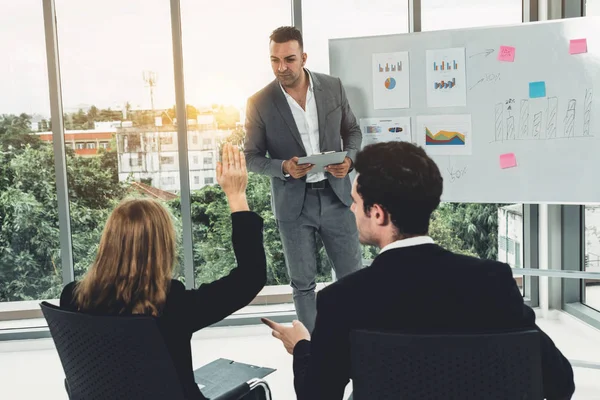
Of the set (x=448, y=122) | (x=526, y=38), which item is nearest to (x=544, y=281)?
(x=448, y=122)

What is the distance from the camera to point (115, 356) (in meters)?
1.35

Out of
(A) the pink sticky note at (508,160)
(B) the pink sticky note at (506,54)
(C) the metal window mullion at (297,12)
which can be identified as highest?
(C) the metal window mullion at (297,12)

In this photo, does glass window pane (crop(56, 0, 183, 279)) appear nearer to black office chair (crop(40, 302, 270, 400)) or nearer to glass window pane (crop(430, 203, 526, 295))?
glass window pane (crop(430, 203, 526, 295))

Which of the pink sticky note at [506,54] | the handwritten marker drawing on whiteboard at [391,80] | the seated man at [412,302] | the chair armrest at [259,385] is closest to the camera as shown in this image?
the seated man at [412,302]

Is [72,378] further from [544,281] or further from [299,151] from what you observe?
[544,281]

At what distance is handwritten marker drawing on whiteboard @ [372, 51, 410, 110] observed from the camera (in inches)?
129

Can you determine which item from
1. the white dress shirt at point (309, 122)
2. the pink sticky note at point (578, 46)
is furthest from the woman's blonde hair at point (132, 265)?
the pink sticky note at point (578, 46)

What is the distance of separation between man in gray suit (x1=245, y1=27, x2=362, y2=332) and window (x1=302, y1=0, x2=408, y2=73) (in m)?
0.78

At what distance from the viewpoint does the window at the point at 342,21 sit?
12.7 ft

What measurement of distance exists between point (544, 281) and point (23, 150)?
11.5 ft

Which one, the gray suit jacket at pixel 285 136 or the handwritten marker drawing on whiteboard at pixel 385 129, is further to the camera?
the handwritten marker drawing on whiteboard at pixel 385 129

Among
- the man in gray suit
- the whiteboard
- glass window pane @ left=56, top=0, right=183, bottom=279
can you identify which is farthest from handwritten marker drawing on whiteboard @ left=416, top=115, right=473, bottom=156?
glass window pane @ left=56, top=0, right=183, bottom=279

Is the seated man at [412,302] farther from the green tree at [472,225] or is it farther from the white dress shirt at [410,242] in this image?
the green tree at [472,225]

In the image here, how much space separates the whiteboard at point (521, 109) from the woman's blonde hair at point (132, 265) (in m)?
2.04
